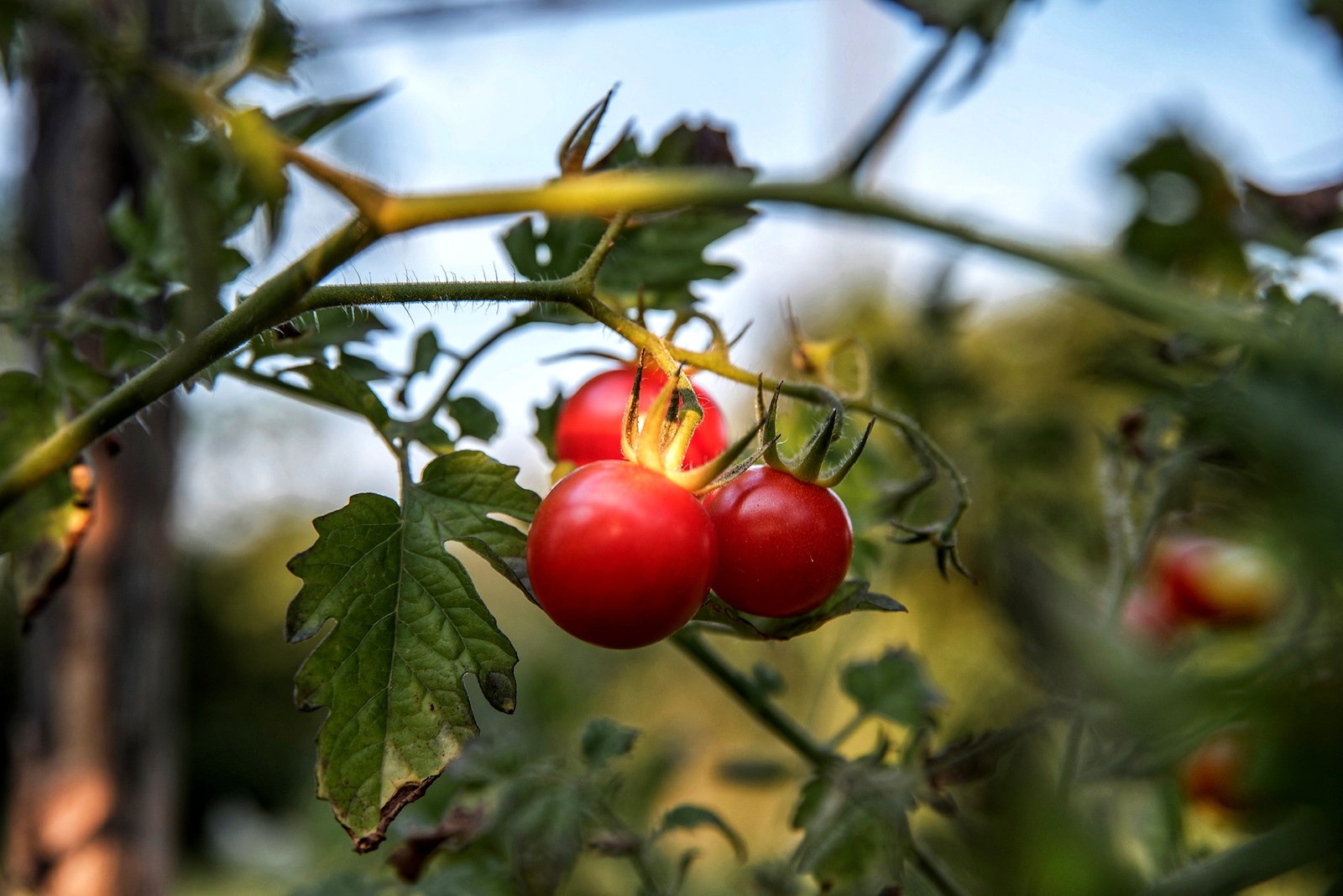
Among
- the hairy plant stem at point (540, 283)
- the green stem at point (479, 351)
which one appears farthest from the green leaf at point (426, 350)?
the hairy plant stem at point (540, 283)

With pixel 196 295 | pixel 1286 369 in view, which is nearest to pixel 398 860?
pixel 196 295

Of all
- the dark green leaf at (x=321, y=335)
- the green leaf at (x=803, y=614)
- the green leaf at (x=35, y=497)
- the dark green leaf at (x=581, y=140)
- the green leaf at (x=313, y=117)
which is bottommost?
the green leaf at (x=35, y=497)

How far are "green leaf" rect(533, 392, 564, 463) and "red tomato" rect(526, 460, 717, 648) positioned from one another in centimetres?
19

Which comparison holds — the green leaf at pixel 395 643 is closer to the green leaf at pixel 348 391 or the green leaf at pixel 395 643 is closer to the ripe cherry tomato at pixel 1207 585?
the green leaf at pixel 348 391

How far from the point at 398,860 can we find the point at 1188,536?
811mm

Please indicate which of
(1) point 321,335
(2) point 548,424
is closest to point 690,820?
(2) point 548,424

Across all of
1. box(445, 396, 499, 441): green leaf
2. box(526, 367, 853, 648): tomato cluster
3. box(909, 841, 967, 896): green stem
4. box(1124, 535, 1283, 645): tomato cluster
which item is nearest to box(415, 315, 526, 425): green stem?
box(445, 396, 499, 441): green leaf

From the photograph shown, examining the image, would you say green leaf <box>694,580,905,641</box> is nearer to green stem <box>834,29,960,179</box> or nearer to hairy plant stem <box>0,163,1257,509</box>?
hairy plant stem <box>0,163,1257,509</box>

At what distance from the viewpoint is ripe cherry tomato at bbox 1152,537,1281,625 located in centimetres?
83

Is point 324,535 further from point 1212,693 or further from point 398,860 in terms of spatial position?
point 1212,693

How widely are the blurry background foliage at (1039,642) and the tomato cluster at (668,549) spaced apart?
7 cm

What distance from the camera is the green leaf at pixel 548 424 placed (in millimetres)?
607

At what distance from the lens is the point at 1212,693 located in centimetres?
15

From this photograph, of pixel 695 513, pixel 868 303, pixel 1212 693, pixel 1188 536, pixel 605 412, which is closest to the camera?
pixel 1212 693
